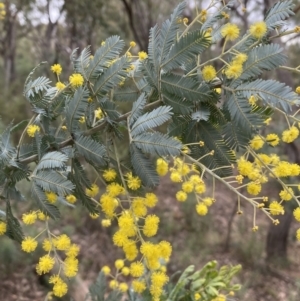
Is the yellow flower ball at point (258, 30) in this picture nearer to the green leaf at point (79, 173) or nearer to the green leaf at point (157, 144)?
the green leaf at point (157, 144)

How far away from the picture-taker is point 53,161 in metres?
1.04

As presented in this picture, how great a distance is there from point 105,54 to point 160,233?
4831mm

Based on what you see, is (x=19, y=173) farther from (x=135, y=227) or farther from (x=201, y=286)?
(x=201, y=286)

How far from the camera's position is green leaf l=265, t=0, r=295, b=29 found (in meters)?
1.01

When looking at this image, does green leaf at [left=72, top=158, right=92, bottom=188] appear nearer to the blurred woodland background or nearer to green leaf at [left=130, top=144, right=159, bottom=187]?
green leaf at [left=130, top=144, right=159, bottom=187]

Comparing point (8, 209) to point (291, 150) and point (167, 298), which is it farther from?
point (291, 150)

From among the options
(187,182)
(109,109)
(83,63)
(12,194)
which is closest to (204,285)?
(187,182)

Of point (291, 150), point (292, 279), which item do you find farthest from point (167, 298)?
point (292, 279)

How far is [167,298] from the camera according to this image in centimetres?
215

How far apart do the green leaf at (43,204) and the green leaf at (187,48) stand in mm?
499

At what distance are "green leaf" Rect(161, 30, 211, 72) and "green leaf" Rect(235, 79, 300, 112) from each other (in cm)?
14

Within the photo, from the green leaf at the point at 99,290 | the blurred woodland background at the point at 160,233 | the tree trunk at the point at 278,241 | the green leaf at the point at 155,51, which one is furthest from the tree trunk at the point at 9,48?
the green leaf at the point at 155,51

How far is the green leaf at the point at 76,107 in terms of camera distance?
3.48ft

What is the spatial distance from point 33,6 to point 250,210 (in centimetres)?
481
